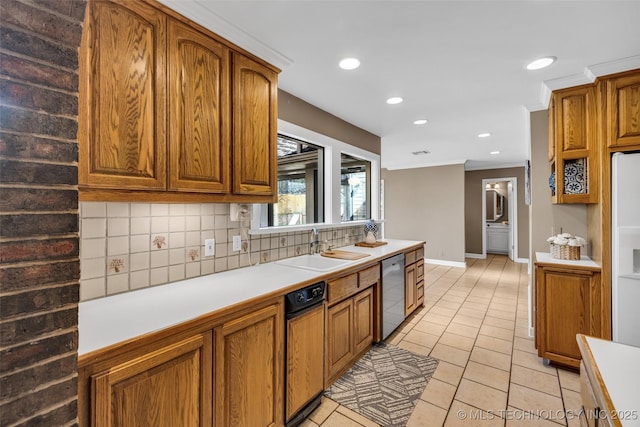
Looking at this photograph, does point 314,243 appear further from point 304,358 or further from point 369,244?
point 304,358

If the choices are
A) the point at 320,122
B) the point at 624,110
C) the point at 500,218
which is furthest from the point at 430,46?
the point at 500,218

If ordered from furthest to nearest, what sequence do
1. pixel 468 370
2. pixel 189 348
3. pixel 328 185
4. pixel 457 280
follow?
pixel 457 280 < pixel 328 185 < pixel 468 370 < pixel 189 348

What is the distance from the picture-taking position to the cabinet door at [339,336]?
207 centimetres

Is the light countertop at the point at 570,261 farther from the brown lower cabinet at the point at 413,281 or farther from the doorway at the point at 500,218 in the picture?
the doorway at the point at 500,218

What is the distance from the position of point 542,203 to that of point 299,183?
2488mm

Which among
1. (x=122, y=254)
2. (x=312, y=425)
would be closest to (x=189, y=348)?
(x=122, y=254)

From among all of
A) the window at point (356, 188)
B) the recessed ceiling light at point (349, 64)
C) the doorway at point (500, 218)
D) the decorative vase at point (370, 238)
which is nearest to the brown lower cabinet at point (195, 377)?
the recessed ceiling light at point (349, 64)

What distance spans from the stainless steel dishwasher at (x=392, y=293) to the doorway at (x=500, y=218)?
5.26m

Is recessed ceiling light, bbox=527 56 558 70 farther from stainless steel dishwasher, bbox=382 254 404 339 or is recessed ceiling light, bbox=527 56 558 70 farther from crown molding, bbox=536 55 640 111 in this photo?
stainless steel dishwasher, bbox=382 254 404 339

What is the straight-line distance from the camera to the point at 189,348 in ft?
3.91

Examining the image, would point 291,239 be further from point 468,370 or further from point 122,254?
point 468,370

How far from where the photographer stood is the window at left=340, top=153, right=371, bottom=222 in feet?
12.6

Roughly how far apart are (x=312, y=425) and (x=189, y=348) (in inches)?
43.0

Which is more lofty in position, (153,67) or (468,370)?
(153,67)
